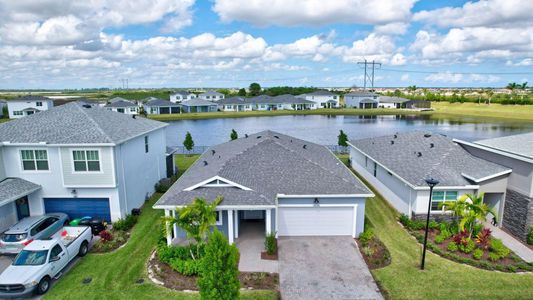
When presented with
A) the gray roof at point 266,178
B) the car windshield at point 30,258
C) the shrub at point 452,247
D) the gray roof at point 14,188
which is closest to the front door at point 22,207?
the gray roof at point 14,188

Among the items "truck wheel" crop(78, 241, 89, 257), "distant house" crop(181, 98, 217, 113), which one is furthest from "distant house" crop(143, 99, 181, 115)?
"truck wheel" crop(78, 241, 89, 257)

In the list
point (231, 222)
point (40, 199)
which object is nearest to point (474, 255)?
point (231, 222)

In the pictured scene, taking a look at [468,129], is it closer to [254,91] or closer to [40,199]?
[40,199]

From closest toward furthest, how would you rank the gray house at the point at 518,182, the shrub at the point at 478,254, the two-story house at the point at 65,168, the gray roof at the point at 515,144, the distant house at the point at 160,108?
the shrub at the point at 478,254
the gray house at the point at 518,182
the gray roof at the point at 515,144
the two-story house at the point at 65,168
the distant house at the point at 160,108

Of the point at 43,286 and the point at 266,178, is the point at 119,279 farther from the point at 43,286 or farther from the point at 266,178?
the point at 266,178

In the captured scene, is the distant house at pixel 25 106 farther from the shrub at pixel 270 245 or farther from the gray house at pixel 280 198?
the shrub at pixel 270 245

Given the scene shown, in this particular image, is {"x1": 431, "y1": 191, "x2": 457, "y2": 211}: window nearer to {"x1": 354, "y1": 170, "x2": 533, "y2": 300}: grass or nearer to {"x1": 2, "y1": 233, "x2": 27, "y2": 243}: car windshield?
{"x1": 354, "y1": 170, "x2": 533, "y2": 300}: grass
